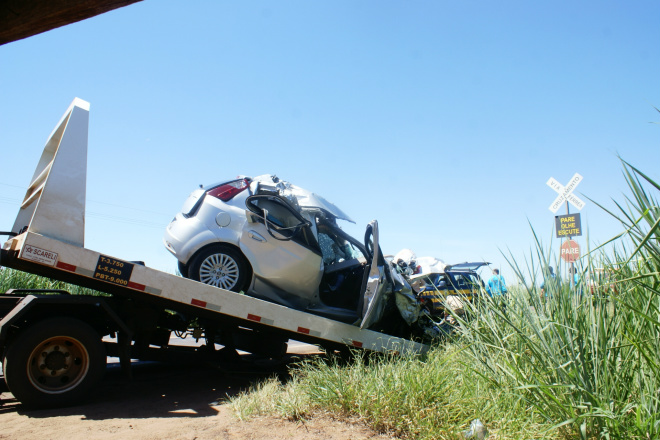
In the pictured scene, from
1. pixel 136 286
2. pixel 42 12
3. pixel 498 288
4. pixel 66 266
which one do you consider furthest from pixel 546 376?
pixel 66 266

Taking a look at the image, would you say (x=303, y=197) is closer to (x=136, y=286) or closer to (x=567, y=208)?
(x=136, y=286)

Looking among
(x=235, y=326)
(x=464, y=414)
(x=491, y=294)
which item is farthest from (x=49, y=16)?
(x=235, y=326)

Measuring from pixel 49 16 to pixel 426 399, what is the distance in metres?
3.51

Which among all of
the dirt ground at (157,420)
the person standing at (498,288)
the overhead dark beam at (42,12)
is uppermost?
the overhead dark beam at (42,12)

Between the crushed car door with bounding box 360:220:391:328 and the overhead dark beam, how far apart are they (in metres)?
5.11

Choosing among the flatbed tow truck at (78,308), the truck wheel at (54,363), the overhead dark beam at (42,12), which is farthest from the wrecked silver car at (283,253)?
the overhead dark beam at (42,12)

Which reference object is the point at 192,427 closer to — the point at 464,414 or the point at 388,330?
the point at 464,414

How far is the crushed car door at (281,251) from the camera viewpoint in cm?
613

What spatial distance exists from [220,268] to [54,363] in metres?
2.02

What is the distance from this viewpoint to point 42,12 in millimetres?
1356

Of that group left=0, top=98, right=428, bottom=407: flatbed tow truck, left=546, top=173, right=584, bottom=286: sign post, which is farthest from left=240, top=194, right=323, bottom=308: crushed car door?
left=546, top=173, right=584, bottom=286: sign post

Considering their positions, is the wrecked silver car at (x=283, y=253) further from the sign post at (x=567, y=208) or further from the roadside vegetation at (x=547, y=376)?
the sign post at (x=567, y=208)

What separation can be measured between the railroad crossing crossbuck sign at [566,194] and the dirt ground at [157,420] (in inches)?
175

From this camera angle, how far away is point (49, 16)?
4.48 feet
